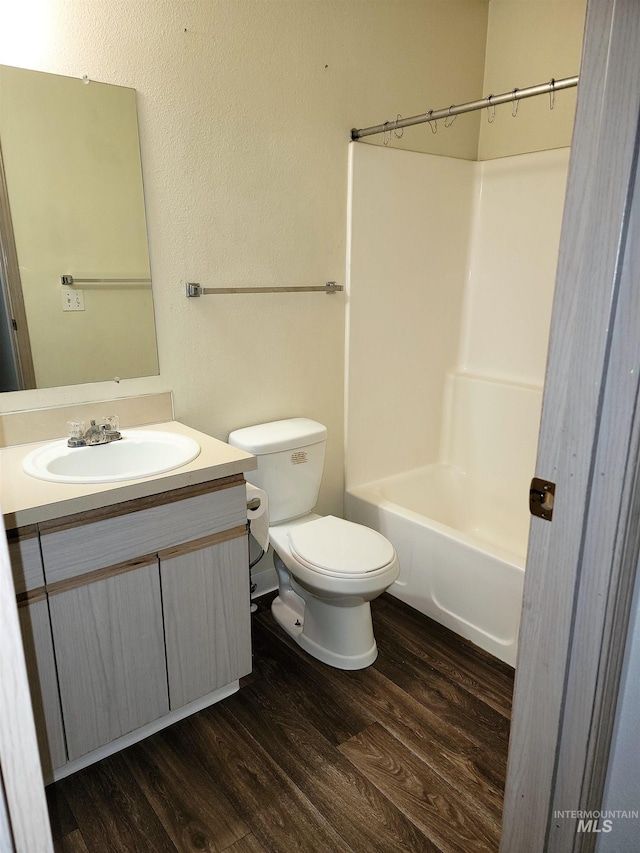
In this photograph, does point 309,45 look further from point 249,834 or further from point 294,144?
point 249,834

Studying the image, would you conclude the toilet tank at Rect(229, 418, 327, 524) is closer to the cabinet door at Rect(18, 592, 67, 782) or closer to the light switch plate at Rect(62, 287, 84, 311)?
the light switch plate at Rect(62, 287, 84, 311)

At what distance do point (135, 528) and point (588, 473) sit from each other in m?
1.18

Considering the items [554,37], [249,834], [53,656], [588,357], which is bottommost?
[249,834]

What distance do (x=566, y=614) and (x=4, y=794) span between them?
769 mm

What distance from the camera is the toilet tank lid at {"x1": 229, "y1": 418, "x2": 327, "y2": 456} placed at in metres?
2.18

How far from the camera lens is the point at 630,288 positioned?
778 mm

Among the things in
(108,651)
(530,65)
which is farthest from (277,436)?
(530,65)

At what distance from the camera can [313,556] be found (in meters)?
2.03

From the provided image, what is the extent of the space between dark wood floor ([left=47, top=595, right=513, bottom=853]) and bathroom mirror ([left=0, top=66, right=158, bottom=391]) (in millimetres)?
1203

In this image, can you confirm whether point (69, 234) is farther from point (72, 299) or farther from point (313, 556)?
point (313, 556)

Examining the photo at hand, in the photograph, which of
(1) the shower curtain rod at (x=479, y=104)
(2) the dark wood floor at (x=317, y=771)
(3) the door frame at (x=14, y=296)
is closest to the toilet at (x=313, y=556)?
(2) the dark wood floor at (x=317, y=771)

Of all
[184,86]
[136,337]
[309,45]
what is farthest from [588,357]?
[309,45]

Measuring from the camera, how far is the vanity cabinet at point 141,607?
150 centimetres

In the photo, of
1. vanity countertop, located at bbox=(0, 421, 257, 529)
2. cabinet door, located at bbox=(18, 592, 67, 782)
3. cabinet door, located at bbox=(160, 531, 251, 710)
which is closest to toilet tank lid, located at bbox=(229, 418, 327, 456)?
vanity countertop, located at bbox=(0, 421, 257, 529)
